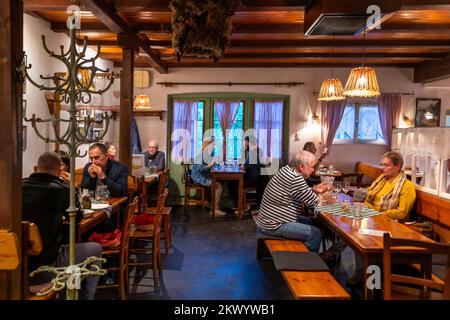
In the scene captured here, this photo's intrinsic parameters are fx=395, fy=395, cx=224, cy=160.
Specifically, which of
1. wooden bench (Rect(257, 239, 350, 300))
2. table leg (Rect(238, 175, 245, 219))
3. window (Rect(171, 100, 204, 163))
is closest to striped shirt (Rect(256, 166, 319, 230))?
wooden bench (Rect(257, 239, 350, 300))

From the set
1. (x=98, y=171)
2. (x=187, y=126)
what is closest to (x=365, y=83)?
(x=98, y=171)

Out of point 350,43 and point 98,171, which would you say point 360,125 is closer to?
point 350,43

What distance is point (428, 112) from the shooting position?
8438 millimetres

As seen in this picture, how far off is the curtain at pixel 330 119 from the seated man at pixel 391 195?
12.7 feet

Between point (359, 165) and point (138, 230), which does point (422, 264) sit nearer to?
point (138, 230)

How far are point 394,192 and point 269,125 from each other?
4.68 m

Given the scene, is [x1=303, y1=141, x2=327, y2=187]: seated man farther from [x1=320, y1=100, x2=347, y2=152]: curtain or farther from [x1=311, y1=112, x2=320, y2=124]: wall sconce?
[x1=311, y1=112, x2=320, y2=124]: wall sconce

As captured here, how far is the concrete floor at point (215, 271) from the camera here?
3688 millimetres

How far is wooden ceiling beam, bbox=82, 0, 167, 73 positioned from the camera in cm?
402

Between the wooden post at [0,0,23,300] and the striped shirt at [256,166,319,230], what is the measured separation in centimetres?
250

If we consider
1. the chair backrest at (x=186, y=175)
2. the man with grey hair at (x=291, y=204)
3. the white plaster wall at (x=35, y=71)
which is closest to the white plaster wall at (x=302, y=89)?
the chair backrest at (x=186, y=175)

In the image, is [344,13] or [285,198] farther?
[285,198]
